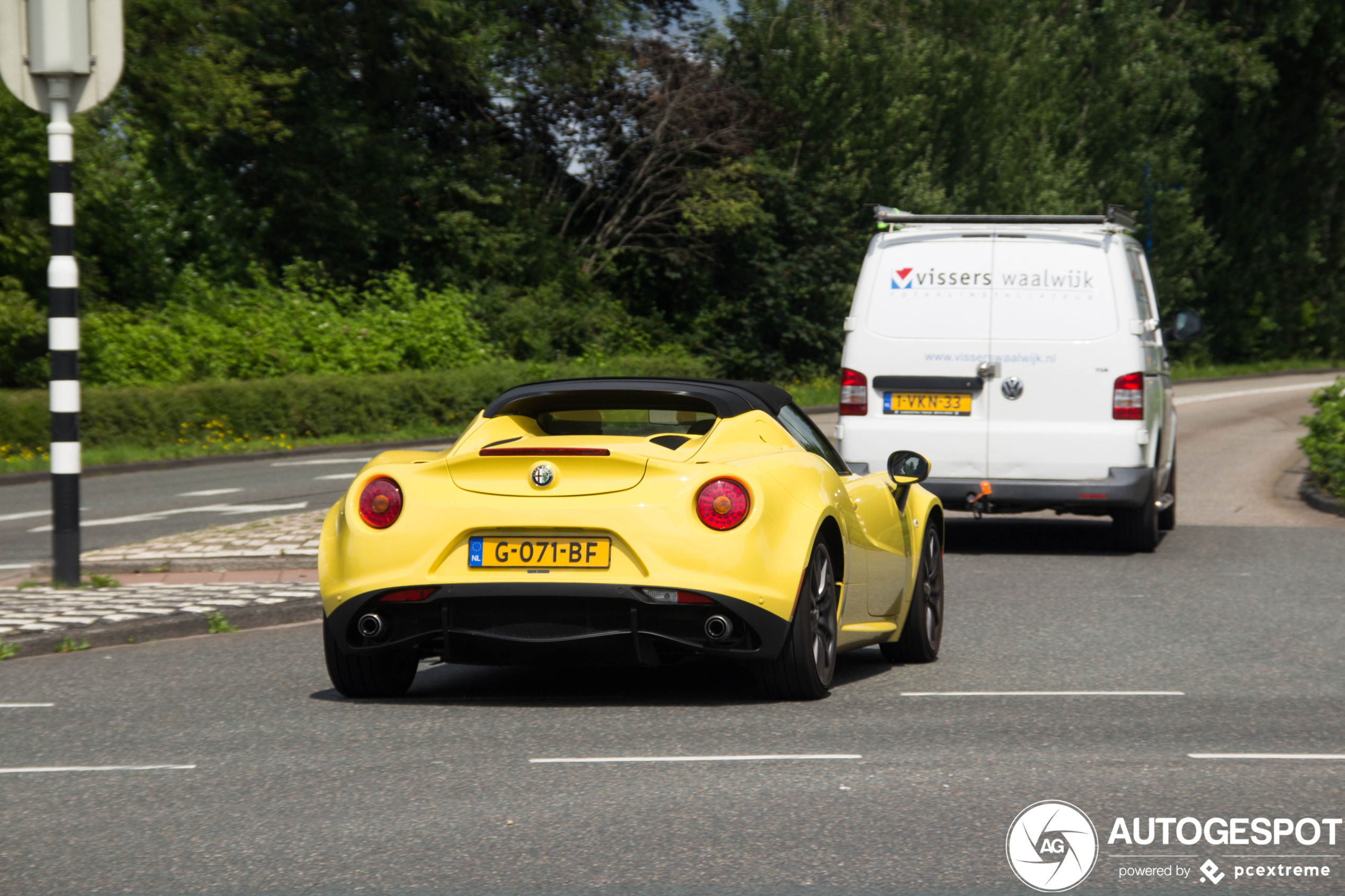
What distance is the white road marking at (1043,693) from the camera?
7.07 m

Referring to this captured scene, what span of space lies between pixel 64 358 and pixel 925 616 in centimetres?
526

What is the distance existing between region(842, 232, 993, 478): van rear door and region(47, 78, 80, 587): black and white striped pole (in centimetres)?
529

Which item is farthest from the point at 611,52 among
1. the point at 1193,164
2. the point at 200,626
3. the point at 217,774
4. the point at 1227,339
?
the point at 217,774

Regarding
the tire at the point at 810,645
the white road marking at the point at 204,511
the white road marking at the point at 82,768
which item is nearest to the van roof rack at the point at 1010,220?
the tire at the point at 810,645

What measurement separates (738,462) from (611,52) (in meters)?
36.0

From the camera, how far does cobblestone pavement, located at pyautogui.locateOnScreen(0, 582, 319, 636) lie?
8930 millimetres

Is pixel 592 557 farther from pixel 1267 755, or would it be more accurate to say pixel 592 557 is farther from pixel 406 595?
pixel 1267 755

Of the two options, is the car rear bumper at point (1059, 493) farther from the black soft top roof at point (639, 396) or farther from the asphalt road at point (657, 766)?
the black soft top roof at point (639, 396)

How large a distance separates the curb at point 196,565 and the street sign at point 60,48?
2.90m

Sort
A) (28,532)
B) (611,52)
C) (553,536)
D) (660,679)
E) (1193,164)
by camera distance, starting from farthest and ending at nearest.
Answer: (1193,164) < (611,52) < (28,532) < (660,679) < (553,536)

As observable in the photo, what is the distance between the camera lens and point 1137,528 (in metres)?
12.9

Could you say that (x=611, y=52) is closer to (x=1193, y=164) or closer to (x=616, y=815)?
(x=1193, y=164)

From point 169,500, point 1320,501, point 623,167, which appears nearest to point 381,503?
point 169,500

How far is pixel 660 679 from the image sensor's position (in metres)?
7.53
